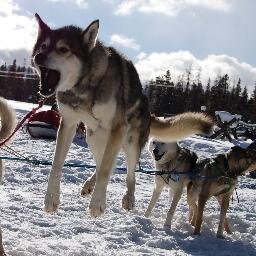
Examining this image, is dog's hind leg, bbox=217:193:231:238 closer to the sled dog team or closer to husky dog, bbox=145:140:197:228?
husky dog, bbox=145:140:197:228

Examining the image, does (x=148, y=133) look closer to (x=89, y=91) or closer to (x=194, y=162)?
(x=89, y=91)

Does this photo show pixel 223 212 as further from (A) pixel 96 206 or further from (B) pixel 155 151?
(A) pixel 96 206

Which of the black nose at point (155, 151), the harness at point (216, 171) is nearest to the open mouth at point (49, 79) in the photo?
the harness at point (216, 171)

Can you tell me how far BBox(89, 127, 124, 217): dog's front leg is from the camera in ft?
10.0

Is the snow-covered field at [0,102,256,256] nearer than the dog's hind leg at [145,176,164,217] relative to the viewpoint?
Yes

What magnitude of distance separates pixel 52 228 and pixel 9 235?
2.23 feet

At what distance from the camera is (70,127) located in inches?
128

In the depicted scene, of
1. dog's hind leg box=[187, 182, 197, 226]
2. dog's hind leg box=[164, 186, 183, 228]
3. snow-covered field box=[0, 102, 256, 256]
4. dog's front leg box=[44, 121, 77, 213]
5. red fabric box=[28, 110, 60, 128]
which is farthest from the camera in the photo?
red fabric box=[28, 110, 60, 128]

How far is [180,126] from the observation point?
154 inches

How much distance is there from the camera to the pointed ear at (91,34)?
2898 mm

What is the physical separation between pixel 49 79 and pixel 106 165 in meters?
0.66

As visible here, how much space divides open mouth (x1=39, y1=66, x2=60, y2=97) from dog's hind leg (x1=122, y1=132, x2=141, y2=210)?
887 millimetres

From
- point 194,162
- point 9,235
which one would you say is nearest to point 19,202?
point 9,235

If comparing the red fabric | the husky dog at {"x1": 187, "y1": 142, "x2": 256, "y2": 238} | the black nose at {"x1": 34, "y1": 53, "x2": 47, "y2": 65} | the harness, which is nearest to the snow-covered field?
the husky dog at {"x1": 187, "y1": 142, "x2": 256, "y2": 238}
